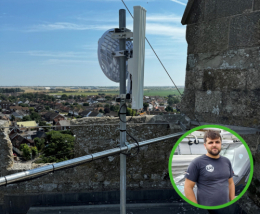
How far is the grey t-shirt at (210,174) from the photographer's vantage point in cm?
199

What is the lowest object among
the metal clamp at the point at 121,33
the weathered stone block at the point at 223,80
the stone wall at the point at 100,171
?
the stone wall at the point at 100,171

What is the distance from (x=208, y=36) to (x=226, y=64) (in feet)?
1.34

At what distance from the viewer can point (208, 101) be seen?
275 cm

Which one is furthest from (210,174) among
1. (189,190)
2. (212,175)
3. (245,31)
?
(245,31)

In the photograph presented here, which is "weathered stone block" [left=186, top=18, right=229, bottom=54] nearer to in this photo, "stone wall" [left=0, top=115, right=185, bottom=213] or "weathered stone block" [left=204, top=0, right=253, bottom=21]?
"weathered stone block" [left=204, top=0, right=253, bottom=21]

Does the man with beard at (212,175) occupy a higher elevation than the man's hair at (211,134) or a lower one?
lower

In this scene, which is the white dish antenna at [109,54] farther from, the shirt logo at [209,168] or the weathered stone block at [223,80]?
the shirt logo at [209,168]

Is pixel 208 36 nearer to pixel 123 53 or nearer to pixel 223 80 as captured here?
pixel 223 80

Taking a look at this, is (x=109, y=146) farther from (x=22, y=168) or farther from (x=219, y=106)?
(x=219, y=106)

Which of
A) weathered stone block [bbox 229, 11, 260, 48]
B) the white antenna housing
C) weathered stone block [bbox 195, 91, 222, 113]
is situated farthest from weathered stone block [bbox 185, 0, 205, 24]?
the white antenna housing

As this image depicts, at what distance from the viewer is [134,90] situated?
2.14 meters

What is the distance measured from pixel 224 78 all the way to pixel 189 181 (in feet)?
4.19

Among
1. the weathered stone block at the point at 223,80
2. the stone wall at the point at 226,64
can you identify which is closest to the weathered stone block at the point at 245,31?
the stone wall at the point at 226,64

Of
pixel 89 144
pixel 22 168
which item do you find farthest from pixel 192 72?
pixel 22 168
